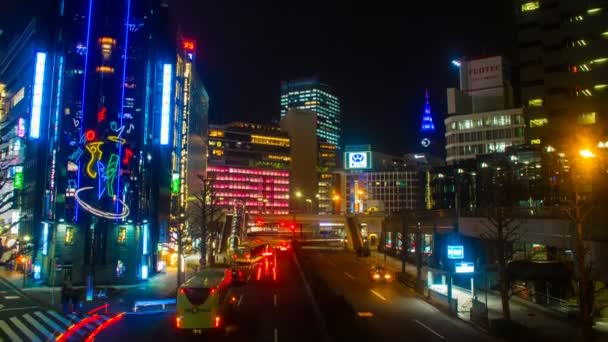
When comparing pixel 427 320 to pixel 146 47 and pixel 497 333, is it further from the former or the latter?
pixel 146 47

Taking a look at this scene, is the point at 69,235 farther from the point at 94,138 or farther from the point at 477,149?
the point at 477,149

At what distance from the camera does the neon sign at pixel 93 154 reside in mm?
47438

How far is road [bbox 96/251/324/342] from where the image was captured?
78.2 ft

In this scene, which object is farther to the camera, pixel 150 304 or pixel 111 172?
pixel 111 172

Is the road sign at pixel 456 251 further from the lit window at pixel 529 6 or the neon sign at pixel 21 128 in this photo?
the lit window at pixel 529 6

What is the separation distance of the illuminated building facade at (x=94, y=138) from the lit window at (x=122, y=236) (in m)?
0.09

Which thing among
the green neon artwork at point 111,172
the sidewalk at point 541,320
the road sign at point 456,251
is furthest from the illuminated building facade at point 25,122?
the road sign at point 456,251

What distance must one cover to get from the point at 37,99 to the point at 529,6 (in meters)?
85.2

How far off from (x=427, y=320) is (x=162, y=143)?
38.3 meters

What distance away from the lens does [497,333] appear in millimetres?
25844

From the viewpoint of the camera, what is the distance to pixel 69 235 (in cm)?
4788

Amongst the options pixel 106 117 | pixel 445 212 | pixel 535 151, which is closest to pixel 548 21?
pixel 535 151

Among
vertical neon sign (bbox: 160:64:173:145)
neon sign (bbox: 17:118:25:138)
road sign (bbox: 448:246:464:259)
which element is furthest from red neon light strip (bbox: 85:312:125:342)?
neon sign (bbox: 17:118:25:138)

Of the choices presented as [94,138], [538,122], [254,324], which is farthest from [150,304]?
[538,122]
